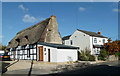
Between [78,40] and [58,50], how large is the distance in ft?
44.0

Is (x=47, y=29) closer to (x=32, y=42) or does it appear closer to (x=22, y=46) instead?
(x=32, y=42)

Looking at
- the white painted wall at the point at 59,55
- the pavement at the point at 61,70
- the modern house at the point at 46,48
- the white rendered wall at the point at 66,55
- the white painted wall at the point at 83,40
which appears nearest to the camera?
the pavement at the point at 61,70

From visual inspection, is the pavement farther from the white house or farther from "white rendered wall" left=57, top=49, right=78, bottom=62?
the white house

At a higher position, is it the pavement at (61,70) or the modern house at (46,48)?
the modern house at (46,48)

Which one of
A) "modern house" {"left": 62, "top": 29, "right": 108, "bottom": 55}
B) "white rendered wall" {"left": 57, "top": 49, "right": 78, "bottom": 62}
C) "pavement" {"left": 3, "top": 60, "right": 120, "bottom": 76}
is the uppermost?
"modern house" {"left": 62, "top": 29, "right": 108, "bottom": 55}

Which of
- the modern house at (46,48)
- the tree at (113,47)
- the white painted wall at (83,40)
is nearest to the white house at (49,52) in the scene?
the modern house at (46,48)

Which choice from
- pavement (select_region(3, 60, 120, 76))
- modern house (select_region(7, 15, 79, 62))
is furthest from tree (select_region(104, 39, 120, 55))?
pavement (select_region(3, 60, 120, 76))

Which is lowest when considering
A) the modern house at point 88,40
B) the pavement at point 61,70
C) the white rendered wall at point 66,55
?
the pavement at point 61,70

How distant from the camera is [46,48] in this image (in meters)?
19.8

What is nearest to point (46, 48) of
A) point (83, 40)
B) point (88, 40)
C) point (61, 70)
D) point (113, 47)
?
point (61, 70)

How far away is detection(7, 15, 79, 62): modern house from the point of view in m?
19.1

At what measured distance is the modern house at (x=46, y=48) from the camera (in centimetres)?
1914

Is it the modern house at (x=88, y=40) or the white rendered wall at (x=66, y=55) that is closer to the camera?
the white rendered wall at (x=66, y=55)

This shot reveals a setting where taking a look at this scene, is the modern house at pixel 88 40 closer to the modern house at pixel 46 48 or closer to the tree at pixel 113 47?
the tree at pixel 113 47
